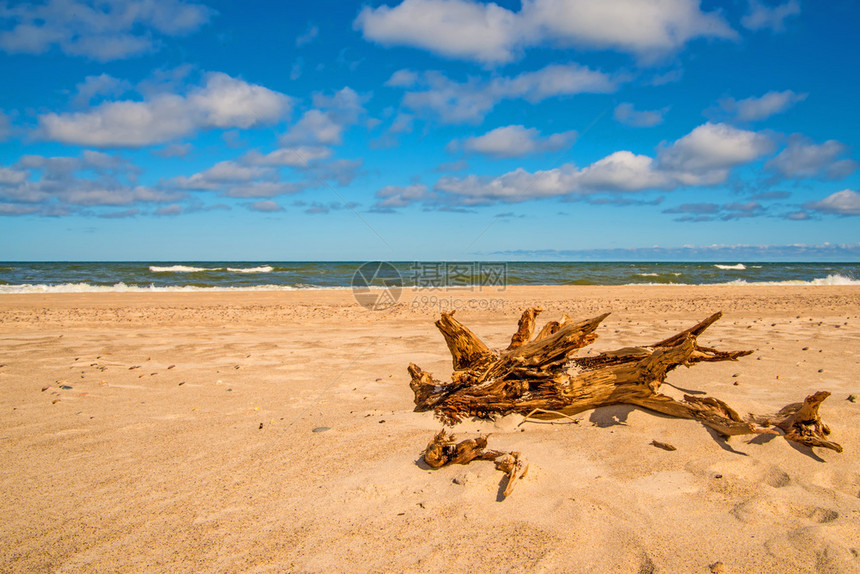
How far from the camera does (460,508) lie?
3014 millimetres

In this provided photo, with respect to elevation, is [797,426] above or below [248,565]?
above

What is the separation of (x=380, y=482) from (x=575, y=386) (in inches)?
75.4

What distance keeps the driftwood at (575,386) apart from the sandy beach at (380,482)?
13 cm

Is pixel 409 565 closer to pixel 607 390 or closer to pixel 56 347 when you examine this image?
pixel 607 390

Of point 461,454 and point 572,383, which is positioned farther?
point 572,383

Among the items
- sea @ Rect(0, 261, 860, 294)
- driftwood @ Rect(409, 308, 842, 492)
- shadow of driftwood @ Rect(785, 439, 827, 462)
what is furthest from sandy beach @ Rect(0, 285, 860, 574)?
sea @ Rect(0, 261, 860, 294)

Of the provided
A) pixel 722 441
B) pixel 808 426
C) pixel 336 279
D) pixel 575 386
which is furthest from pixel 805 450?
pixel 336 279

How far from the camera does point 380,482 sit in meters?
3.40

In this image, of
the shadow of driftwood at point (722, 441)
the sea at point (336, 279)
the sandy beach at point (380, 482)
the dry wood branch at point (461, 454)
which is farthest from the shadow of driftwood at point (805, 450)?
the sea at point (336, 279)

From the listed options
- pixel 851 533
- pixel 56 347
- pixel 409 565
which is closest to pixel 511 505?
pixel 409 565

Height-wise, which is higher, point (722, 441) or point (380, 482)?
point (722, 441)

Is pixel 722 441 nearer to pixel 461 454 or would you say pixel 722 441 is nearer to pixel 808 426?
pixel 808 426

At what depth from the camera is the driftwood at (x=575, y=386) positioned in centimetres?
377

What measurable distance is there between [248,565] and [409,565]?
0.87 meters
